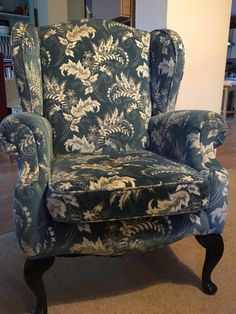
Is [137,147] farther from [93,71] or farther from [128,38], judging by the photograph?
[128,38]

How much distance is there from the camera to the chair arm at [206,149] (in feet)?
3.05

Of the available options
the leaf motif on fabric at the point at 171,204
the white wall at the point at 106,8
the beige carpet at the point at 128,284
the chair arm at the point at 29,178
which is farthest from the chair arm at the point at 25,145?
the white wall at the point at 106,8

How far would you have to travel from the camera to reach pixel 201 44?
1.93 metres

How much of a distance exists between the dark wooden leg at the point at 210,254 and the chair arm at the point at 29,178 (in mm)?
533

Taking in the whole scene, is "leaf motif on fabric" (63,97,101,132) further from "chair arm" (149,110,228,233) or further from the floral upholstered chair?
"chair arm" (149,110,228,233)

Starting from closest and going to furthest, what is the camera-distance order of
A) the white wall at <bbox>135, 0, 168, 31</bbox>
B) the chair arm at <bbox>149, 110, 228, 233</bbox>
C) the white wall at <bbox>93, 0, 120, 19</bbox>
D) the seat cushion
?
1. the seat cushion
2. the chair arm at <bbox>149, 110, 228, 233</bbox>
3. the white wall at <bbox>135, 0, 168, 31</bbox>
4. the white wall at <bbox>93, 0, 120, 19</bbox>

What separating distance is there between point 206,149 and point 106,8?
1789 millimetres

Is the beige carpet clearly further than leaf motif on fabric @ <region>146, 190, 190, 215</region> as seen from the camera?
Yes

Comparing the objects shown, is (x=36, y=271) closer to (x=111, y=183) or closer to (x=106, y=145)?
(x=111, y=183)

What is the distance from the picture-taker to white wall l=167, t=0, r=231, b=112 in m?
1.79

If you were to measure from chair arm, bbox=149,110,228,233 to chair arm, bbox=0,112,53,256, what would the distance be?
48 centimetres

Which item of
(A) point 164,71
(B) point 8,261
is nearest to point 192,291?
(B) point 8,261

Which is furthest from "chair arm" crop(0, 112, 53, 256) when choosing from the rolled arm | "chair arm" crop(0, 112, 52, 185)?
the rolled arm

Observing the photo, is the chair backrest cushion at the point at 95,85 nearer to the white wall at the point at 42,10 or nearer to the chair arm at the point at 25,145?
the chair arm at the point at 25,145
